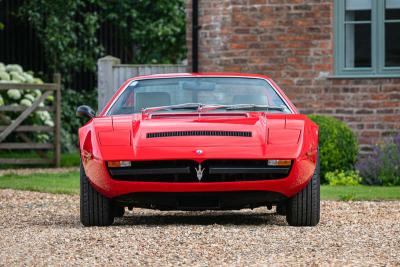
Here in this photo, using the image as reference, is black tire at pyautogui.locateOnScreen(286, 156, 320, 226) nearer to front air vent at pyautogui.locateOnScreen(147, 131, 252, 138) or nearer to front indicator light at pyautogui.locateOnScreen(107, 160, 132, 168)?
front air vent at pyautogui.locateOnScreen(147, 131, 252, 138)

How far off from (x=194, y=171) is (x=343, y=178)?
7.02m

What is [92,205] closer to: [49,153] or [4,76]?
[4,76]

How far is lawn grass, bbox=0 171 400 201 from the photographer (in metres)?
13.5

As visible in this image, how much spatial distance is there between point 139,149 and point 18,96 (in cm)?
1272

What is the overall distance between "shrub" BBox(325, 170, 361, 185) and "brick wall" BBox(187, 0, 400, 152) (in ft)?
4.94

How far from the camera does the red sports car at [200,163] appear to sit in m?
9.02

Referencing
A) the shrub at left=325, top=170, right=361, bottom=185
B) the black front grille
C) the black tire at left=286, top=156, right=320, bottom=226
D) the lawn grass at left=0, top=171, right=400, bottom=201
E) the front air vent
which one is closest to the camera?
the black front grille

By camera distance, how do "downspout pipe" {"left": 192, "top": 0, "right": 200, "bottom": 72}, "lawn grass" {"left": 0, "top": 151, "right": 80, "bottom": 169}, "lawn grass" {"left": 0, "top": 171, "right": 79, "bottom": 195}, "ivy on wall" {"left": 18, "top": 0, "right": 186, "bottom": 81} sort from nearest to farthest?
"lawn grass" {"left": 0, "top": 171, "right": 79, "bottom": 195} → "downspout pipe" {"left": 192, "top": 0, "right": 200, "bottom": 72} → "lawn grass" {"left": 0, "top": 151, "right": 80, "bottom": 169} → "ivy on wall" {"left": 18, "top": 0, "right": 186, "bottom": 81}

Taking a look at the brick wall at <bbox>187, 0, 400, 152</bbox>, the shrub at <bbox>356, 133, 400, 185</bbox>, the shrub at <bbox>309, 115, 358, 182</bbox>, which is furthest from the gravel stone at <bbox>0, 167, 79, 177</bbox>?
the shrub at <bbox>356, 133, 400, 185</bbox>

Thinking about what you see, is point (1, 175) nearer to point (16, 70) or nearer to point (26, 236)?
point (16, 70)

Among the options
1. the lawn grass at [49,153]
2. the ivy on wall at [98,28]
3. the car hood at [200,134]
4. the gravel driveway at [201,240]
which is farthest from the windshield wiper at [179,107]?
the ivy on wall at [98,28]

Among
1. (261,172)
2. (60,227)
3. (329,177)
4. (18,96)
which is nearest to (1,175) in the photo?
(18,96)

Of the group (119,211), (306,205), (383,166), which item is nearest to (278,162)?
(306,205)

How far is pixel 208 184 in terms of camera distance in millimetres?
9039
